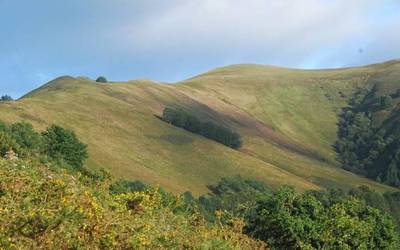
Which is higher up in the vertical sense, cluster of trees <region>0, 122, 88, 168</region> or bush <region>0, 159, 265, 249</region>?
cluster of trees <region>0, 122, 88, 168</region>

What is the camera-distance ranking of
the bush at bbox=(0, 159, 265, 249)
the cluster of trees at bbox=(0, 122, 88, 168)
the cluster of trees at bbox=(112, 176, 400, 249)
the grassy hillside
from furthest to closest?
the grassy hillside < the cluster of trees at bbox=(0, 122, 88, 168) < the cluster of trees at bbox=(112, 176, 400, 249) < the bush at bbox=(0, 159, 265, 249)

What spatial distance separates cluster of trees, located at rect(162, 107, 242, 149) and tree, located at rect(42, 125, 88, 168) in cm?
5839

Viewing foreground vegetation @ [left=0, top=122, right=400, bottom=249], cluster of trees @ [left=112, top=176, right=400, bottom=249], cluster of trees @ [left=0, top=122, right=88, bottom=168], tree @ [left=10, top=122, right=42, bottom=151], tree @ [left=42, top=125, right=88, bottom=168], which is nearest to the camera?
foreground vegetation @ [left=0, top=122, right=400, bottom=249]

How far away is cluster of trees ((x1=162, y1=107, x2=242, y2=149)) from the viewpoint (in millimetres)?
140375

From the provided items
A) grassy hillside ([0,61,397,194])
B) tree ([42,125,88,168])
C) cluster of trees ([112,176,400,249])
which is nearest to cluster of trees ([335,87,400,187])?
grassy hillside ([0,61,397,194])

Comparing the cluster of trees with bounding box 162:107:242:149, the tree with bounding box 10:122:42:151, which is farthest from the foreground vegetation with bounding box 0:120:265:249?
the cluster of trees with bounding box 162:107:242:149

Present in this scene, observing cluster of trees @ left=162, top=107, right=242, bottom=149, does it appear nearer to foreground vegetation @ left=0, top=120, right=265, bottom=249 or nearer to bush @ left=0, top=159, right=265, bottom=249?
foreground vegetation @ left=0, top=120, right=265, bottom=249

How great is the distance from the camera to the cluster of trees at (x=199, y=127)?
140 meters

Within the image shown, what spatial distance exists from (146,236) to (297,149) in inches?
6309

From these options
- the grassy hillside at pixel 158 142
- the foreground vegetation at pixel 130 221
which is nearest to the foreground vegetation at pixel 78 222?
the foreground vegetation at pixel 130 221

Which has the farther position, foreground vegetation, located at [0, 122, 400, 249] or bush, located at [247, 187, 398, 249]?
bush, located at [247, 187, 398, 249]

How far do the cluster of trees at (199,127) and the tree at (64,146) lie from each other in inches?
2299

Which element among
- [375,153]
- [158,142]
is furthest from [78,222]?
[375,153]

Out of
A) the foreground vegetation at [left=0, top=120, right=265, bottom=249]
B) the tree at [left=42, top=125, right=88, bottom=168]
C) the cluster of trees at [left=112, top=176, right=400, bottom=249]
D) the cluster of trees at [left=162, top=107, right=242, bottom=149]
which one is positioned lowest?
the cluster of trees at [left=112, top=176, right=400, bottom=249]
